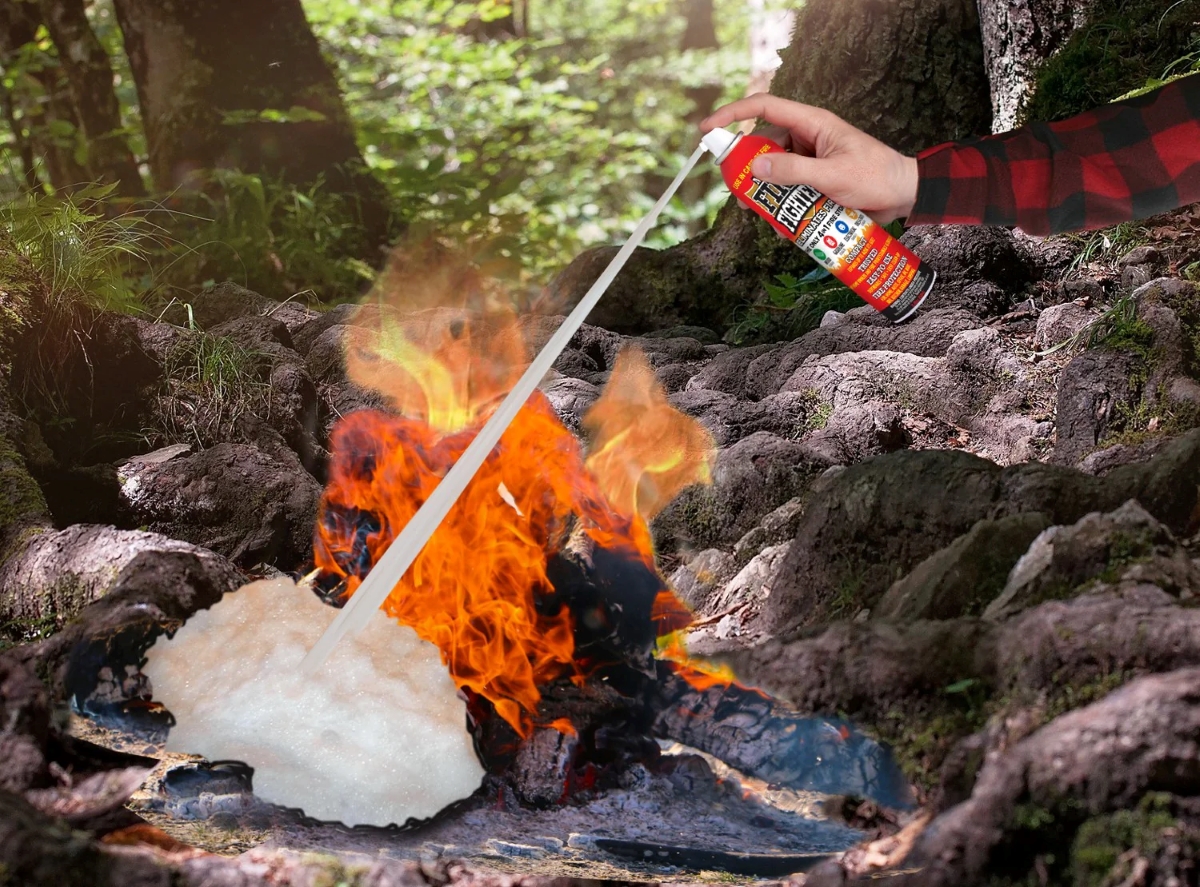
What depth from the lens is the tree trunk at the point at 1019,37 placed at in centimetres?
452

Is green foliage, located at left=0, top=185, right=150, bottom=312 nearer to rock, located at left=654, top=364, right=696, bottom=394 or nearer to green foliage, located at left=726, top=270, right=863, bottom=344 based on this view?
rock, located at left=654, top=364, right=696, bottom=394

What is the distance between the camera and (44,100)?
24.6ft

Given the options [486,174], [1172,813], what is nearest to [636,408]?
[1172,813]

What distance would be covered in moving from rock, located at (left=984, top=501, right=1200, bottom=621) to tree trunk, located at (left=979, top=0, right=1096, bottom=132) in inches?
119

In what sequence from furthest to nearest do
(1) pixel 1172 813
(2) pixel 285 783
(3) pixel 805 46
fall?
1. (3) pixel 805 46
2. (2) pixel 285 783
3. (1) pixel 1172 813

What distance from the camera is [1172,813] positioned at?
166 centimetres

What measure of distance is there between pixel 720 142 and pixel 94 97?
5571 mm

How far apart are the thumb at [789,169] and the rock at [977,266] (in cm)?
141

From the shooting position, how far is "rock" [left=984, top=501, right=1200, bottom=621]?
2.03 meters

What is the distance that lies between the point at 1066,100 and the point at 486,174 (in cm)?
595

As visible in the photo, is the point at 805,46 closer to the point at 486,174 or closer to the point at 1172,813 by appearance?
the point at 1172,813

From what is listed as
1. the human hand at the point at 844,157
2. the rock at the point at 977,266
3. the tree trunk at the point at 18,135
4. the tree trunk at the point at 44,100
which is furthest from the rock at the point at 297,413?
the tree trunk at the point at 18,135

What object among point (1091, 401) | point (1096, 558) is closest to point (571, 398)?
point (1091, 401)

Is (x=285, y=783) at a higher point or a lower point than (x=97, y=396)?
lower
